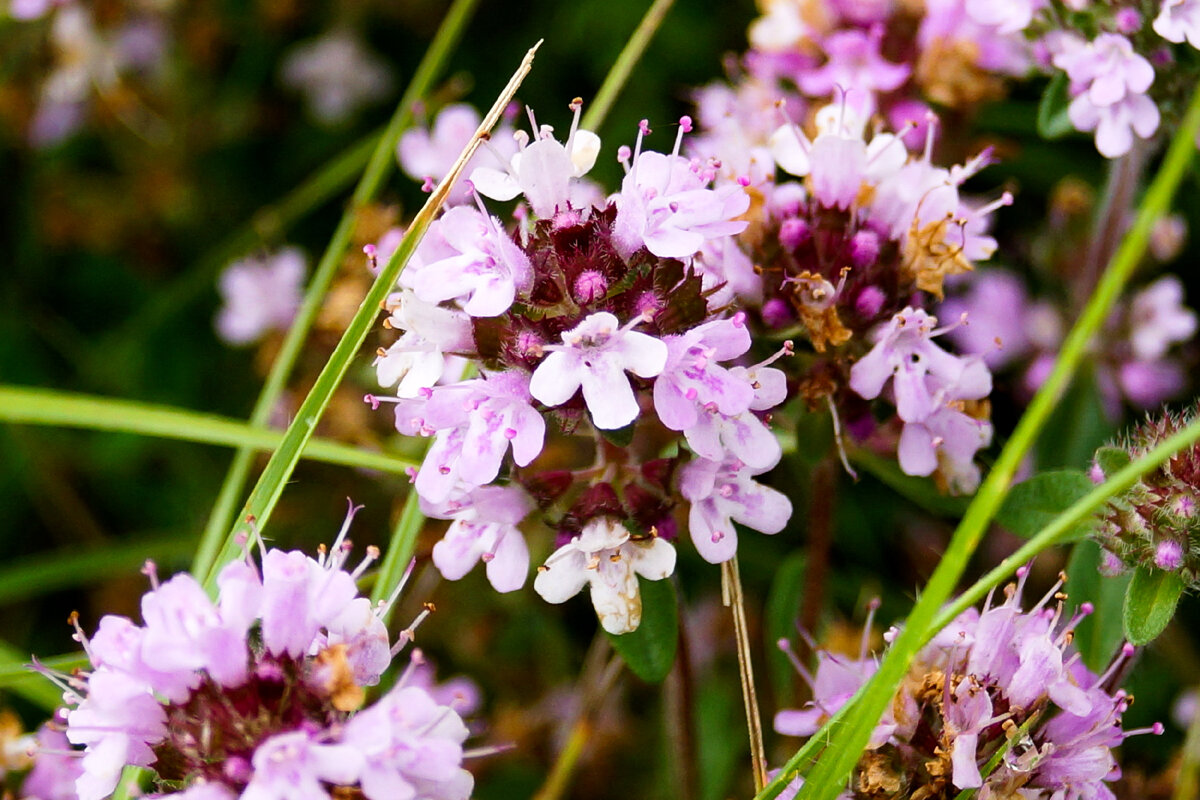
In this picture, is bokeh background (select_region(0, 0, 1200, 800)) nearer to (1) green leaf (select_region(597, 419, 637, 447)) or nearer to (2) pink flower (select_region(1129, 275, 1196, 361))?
(2) pink flower (select_region(1129, 275, 1196, 361))

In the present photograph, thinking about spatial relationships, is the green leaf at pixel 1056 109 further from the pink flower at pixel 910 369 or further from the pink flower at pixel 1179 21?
the pink flower at pixel 910 369

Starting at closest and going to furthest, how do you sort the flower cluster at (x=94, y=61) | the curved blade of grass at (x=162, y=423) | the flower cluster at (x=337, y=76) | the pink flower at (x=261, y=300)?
1. the curved blade of grass at (x=162, y=423)
2. the pink flower at (x=261, y=300)
3. the flower cluster at (x=94, y=61)
4. the flower cluster at (x=337, y=76)

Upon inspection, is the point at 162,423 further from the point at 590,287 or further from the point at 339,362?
the point at 590,287

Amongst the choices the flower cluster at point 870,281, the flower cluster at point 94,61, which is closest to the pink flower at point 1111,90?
the flower cluster at point 870,281

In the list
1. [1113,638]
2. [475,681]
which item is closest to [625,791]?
[475,681]

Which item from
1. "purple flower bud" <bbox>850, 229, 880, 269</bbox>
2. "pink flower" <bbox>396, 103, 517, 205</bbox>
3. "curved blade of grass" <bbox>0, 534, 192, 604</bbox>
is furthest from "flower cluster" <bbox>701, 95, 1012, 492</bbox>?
"curved blade of grass" <bbox>0, 534, 192, 604</bbox>

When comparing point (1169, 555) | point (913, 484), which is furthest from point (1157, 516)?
point (913, 484)

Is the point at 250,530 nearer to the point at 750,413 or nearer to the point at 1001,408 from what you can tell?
the point at 750,413
